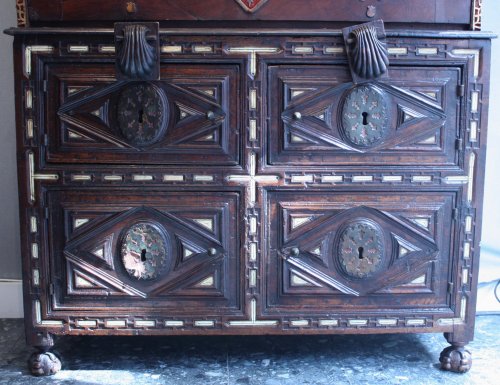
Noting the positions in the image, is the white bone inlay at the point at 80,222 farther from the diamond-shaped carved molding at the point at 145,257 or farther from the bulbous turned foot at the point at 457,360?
the bulbous turned foot at the point at 457,360

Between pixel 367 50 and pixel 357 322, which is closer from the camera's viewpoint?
pixel 367 50

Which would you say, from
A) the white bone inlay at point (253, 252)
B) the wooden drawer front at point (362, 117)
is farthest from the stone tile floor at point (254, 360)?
the wooden drawer front at point (362, 117)

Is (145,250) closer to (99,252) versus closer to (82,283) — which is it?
(99,252)

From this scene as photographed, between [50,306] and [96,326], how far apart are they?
19cm

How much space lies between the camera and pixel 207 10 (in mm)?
2109

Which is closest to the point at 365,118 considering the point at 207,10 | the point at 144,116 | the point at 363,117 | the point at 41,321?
the point at 363,117

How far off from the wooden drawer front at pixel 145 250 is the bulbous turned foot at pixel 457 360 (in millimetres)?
864

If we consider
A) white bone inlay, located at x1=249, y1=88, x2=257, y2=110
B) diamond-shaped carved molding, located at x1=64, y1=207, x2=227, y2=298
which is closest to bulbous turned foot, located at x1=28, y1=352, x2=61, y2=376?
A: diamond-shaped carved molding, located at x1=64, y1=207, x2=227, y2=298

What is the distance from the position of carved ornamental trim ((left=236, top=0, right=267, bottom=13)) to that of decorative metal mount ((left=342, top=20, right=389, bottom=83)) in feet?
1.03

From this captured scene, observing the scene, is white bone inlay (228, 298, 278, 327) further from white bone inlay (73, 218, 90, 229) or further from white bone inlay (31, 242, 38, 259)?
white bone inlay (31, 242, 38, 259)

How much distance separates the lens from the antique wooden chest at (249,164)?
2107mm

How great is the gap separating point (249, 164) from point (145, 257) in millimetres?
519

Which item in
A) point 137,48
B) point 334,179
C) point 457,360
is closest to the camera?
point 137,48

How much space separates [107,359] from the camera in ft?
7.75
